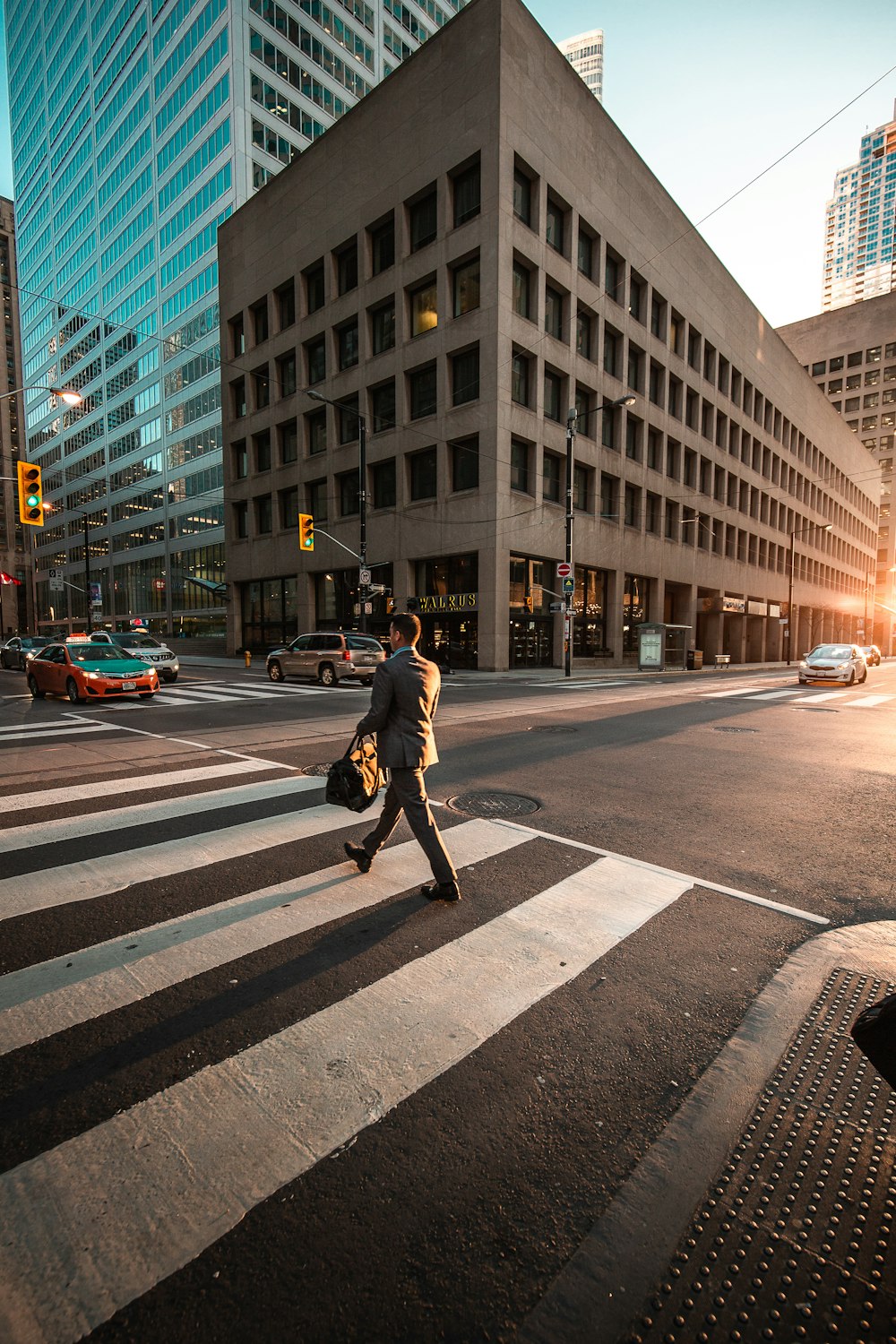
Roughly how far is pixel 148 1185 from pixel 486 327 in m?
29.8

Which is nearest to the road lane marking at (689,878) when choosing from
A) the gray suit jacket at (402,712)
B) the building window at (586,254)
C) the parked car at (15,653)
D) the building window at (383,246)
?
the gray suit jacket at (402,712)

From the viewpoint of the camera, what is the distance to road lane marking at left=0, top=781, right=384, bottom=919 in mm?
3840

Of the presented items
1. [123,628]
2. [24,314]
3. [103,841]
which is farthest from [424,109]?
[24,314]

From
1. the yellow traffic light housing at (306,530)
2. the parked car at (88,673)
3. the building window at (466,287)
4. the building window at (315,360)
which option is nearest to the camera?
the parked car at (88,673)

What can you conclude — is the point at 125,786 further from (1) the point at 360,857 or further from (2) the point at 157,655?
(2) the point at 157,655

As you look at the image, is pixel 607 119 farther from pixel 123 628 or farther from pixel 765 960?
pixel 123 628

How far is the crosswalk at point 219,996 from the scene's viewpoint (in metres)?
1.72

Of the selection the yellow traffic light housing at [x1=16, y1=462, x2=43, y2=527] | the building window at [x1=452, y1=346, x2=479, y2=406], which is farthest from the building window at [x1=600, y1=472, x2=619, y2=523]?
the yellow traffic light housing at [x1=16, y1=462, x2=43, y2=527]

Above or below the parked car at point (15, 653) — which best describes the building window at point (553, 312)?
Answer: above

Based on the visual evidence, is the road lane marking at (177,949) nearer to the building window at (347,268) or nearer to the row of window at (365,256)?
the row of window at (365,256)

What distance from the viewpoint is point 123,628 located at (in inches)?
2484

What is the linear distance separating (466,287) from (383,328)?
5897 mm

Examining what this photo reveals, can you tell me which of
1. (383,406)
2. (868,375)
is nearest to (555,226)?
(383,406)

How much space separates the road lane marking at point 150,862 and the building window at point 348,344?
3334cm
